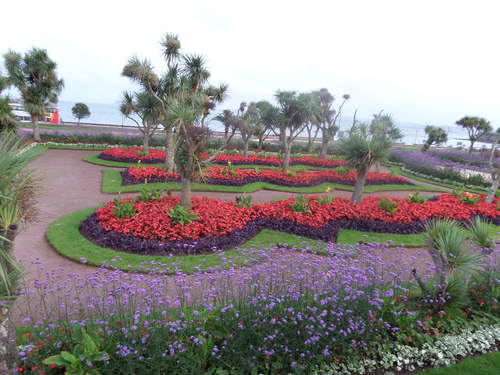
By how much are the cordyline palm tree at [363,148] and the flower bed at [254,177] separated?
203 inches

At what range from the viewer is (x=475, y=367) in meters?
3.90

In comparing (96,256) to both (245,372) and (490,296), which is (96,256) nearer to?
(245,372)

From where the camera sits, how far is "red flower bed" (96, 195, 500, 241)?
291 inches

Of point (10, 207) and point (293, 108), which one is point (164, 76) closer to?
point (293, 108)

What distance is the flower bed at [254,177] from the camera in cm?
1412

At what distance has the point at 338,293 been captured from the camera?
13.4 ft

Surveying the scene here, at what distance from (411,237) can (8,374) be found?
Answer: 9.70 meters

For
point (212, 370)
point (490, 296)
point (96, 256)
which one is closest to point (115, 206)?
point (96, 256)

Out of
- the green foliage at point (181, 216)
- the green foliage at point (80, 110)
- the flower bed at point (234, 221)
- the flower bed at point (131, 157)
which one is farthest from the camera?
the green foliage at point (80, 110)

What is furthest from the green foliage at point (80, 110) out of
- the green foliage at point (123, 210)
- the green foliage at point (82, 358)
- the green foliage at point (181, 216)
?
the green foliage at point (82, 358)

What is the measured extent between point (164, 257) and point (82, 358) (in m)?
3.84

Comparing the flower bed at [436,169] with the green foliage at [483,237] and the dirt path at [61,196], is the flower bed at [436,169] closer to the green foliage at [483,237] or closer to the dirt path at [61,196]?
the dirt path at [61,196]

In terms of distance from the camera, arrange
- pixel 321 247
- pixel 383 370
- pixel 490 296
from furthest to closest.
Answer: pixel 321 247 → pixel 490 296 → pixel 383 370

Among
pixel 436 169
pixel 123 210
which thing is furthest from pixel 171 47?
pixel 436 169
